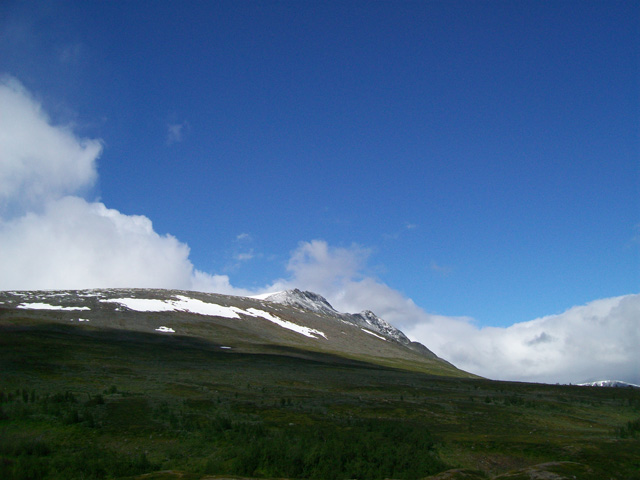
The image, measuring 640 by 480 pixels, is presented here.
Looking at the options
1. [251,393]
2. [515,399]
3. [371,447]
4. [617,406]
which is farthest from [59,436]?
[617,406]

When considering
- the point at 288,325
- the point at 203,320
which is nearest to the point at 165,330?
the point at 203,320

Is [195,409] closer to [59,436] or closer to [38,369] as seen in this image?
[59,436]

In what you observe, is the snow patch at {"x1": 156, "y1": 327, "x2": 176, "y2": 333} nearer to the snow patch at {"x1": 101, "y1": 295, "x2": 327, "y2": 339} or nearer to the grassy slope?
the snow patch at {"x1": 101, "y1": 295, "x2": 327, "y2": 339}

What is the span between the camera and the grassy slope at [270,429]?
58.1 ft

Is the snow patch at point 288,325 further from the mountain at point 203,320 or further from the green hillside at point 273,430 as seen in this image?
the green hillside at point 273,430

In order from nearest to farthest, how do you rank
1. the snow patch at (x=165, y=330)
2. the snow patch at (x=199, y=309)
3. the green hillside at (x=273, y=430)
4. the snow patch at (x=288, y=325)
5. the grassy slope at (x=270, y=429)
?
the green hillside at (x=273, y=430) < the grassy slope at (x=270, y=429) < the snow patch at (x=165, y=330) < the snow patch at (x=199, y=309) < the snow patch at (x=288, y=325)

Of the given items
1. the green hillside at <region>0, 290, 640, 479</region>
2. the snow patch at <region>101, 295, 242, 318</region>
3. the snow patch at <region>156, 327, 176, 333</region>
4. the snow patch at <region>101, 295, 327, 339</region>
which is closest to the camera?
the green hillside at <region>0, 290, 640, 479</region>

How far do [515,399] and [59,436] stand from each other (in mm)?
40762

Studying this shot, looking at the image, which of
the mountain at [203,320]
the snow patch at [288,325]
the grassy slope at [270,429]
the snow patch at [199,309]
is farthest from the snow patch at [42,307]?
the grassy slope at [270,429]

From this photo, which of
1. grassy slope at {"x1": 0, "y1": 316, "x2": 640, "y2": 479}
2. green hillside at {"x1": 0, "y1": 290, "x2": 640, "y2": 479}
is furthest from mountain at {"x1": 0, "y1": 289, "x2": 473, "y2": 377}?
grassy slope at {"x1": 0, "y1": 316, "x2": 640, "y2": 479}

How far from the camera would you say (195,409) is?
28.4 meters

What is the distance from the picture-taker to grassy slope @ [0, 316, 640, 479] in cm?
1772

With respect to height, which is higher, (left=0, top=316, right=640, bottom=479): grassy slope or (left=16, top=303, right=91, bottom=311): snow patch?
(left=16, top=303, right=91, bottom=311): snow patch

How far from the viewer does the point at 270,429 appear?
78.1ft
